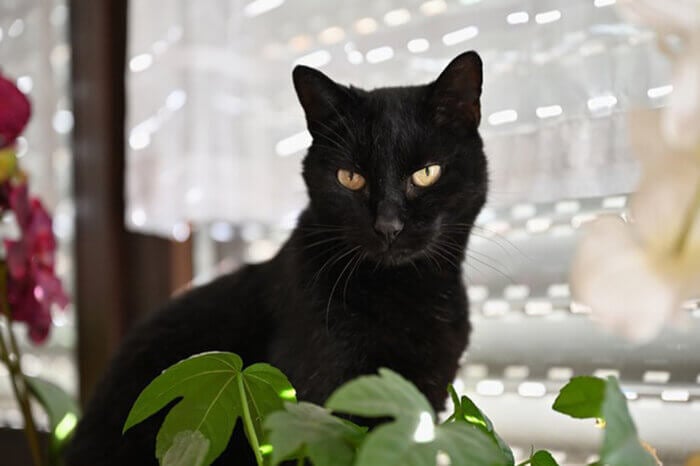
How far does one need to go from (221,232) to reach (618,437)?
1243 mm

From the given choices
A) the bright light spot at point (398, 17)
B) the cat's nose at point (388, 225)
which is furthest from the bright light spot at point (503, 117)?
the cat's nose at point (388, 225)

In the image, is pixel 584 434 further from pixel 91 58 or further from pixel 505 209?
pixel 91 58

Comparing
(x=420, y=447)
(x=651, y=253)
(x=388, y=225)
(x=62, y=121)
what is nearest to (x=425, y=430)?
(x=420, y=447)

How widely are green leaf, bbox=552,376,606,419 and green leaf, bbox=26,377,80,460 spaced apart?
32.9 inches

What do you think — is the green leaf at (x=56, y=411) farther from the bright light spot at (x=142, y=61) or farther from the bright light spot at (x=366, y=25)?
the bright light spot at (x=366, y=25)

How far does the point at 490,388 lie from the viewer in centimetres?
114

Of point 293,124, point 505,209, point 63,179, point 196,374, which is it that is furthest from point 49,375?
point 196,374

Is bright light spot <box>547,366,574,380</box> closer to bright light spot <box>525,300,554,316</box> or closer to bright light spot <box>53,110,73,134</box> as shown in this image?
bright light spot <box>525,300,554,316</box>

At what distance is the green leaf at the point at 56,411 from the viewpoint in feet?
3.67

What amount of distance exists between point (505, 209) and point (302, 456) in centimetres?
71

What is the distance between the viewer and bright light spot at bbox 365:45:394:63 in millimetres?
1148

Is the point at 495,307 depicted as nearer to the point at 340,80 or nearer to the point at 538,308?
the point at 538,308

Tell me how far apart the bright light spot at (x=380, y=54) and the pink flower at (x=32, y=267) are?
0.59 meters

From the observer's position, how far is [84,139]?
5.17 feet
